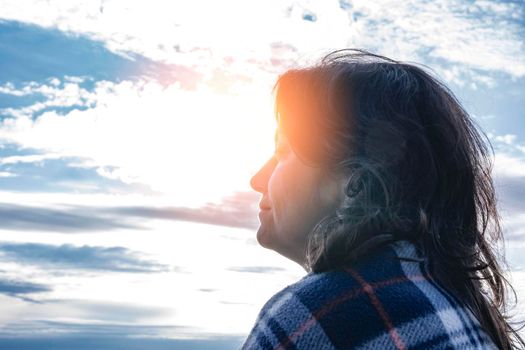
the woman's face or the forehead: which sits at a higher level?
the forehead

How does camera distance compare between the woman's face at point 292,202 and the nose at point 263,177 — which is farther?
the nose at point 263,177

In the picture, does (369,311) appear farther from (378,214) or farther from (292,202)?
(292,202)

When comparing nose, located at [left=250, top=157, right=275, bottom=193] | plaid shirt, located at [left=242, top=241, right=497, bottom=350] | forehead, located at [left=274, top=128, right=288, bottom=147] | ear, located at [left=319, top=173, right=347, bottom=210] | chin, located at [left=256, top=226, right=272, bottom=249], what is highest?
forehead, located at [left=274, top=128, right=288, bottom=147]

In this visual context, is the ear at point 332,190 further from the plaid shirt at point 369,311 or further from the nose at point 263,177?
the nose at point 263,177

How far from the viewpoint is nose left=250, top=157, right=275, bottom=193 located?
10.5 feet

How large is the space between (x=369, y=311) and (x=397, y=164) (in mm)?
631

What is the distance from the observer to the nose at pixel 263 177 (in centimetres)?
320

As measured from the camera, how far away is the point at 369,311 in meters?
2.27

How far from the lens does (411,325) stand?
2273mm

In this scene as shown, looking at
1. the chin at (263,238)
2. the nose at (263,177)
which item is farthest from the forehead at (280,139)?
the chin at (263,238)

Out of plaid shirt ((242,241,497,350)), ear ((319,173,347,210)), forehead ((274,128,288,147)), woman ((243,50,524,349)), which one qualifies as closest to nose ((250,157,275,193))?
woman ((243,50,524,349))

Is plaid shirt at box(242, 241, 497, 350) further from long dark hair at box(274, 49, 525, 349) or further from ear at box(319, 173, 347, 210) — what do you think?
ear at box(319, 173, 347, 210)

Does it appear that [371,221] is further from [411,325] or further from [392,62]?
[392,62]

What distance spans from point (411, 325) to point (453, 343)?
0.18 m
